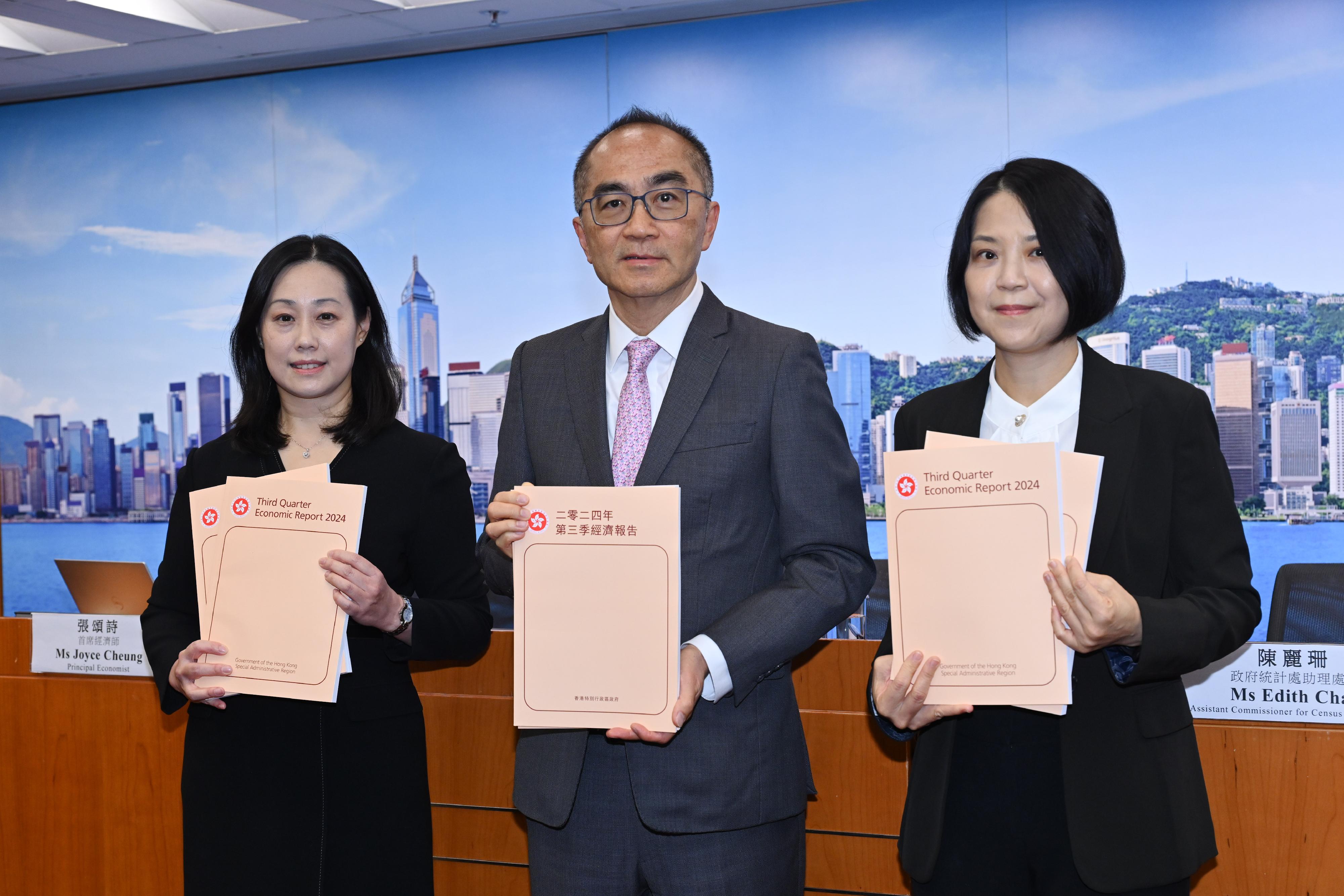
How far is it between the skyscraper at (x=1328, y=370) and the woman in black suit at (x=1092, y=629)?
3528 millimetres

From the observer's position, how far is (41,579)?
20.2ft

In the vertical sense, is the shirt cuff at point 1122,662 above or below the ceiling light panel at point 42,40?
below

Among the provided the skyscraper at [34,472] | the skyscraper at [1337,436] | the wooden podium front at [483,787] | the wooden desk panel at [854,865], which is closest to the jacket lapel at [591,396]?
the wooden podium front at [483,787]

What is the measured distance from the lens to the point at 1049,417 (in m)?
1.51

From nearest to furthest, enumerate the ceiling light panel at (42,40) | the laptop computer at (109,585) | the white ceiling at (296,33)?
the laptop computer at (109,585), the white ceiling at (296,33), the ceiling light panel at (42,40)

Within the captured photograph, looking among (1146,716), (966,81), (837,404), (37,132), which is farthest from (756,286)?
(37,132)

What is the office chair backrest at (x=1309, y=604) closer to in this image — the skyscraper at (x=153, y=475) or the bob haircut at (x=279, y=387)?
the bob haircut at (x=279, y=387)

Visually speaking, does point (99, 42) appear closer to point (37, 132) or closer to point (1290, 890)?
point (37, 132)

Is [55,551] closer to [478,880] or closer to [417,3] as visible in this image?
[417,3]

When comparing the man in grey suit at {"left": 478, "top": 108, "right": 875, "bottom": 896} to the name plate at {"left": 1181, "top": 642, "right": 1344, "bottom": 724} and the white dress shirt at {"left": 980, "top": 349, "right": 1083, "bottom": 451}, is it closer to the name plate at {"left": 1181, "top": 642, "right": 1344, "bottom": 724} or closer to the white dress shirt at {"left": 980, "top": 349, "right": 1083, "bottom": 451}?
the white dress shirt at {"left": 980, "top": 349, "right": 1083, "bottom": 451}

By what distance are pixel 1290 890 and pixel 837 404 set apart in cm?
316

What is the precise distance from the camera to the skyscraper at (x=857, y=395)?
4.95 meters

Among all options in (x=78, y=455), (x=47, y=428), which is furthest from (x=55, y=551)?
(x=47, y=428)

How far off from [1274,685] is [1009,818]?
1.02 metres
